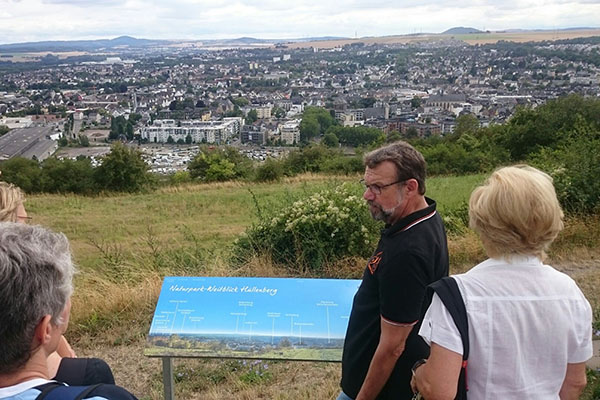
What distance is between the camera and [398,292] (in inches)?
78.0

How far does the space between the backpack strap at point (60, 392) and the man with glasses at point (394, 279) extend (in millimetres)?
993

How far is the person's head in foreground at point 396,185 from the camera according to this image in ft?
7.47

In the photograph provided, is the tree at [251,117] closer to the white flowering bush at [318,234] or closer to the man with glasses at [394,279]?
the white flowering bush at [318,234]

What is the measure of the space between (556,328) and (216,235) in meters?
9.01

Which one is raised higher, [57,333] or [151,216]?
[57,333]

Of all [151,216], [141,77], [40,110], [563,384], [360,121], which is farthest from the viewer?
[141,77]

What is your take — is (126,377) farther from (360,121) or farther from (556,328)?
(360,121)

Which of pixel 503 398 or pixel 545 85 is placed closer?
pixel 503 398

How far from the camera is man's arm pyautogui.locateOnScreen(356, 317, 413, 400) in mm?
2014

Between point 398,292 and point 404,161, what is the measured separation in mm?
587

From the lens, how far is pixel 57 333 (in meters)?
1.42

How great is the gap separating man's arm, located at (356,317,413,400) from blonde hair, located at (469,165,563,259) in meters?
0.51

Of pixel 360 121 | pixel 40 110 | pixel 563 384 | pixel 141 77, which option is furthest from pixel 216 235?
pixel 141 77

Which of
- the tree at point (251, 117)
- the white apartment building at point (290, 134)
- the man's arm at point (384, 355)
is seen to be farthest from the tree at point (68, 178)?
the tree at point (251, 117)
